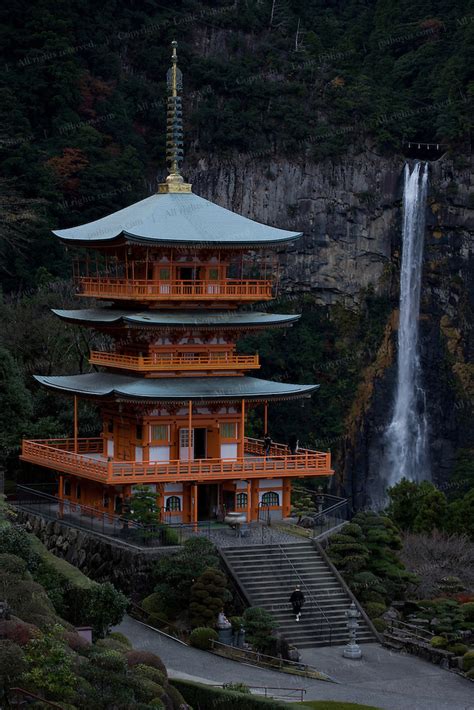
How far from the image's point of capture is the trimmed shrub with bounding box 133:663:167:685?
2931 centimetres

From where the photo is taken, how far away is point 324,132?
95438 mm

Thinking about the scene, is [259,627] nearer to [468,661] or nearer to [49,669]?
[468,661]

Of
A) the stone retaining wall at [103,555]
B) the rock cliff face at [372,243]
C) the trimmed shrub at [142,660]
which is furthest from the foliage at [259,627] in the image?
the rock cliff face at [372,243]

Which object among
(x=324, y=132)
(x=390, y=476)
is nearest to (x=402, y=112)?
(x=324, y=132)

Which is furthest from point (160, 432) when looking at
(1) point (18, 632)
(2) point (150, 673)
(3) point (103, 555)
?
(1) point (18, 632)

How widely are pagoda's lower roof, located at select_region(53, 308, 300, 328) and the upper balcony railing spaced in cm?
49

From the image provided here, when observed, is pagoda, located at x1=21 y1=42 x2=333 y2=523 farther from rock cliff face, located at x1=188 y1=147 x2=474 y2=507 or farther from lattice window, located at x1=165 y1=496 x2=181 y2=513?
rock cliff face, located at x1=188 y1=147 x2=474 y2=507

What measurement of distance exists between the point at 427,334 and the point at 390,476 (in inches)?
354

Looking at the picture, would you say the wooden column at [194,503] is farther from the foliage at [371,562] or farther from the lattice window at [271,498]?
the foliage at [371,562]

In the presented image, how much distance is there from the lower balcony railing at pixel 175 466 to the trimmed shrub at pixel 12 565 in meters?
10.1

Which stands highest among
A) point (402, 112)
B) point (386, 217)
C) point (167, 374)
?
point (402, 112)

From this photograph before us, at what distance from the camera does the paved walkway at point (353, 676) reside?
34.4 m

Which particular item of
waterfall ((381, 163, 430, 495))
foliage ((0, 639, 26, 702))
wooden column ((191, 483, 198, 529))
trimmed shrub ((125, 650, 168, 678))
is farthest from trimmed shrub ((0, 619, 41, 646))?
waterfall ((381, 163, 430, 495))

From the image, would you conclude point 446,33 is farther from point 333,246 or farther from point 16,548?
point 16,548
